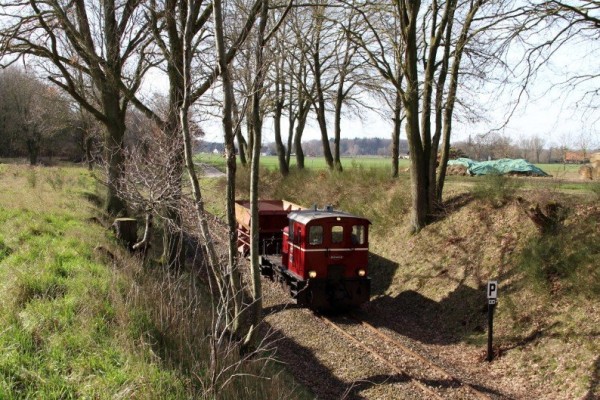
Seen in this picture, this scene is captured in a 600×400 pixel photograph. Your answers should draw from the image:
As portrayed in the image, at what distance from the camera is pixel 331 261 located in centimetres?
1427

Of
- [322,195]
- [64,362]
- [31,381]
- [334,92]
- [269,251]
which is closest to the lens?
[31,381]

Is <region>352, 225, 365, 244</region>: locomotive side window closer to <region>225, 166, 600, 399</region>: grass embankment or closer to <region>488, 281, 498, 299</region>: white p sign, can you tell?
<region>225, 166, 600, 399</region>: grass embankment

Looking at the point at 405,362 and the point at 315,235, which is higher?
the point at 315,235

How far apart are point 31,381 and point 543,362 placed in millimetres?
8720

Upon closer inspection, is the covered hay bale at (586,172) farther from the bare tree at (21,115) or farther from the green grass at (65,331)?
the bare tree at (21,115)

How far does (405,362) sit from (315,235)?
4.67 meters

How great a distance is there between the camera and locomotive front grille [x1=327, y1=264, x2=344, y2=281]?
46.6ft

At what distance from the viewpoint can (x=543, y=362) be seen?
9.95m

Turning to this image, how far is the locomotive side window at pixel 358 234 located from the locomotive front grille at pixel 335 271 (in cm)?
81

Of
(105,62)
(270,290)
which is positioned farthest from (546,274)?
(105,62)

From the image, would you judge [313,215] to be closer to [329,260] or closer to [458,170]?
[329,260]

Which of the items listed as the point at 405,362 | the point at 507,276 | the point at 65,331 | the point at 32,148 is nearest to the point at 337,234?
the point at 507,276

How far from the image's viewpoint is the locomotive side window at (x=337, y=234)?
1434 centimetres

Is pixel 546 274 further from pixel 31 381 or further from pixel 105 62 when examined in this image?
pixel 105 62
